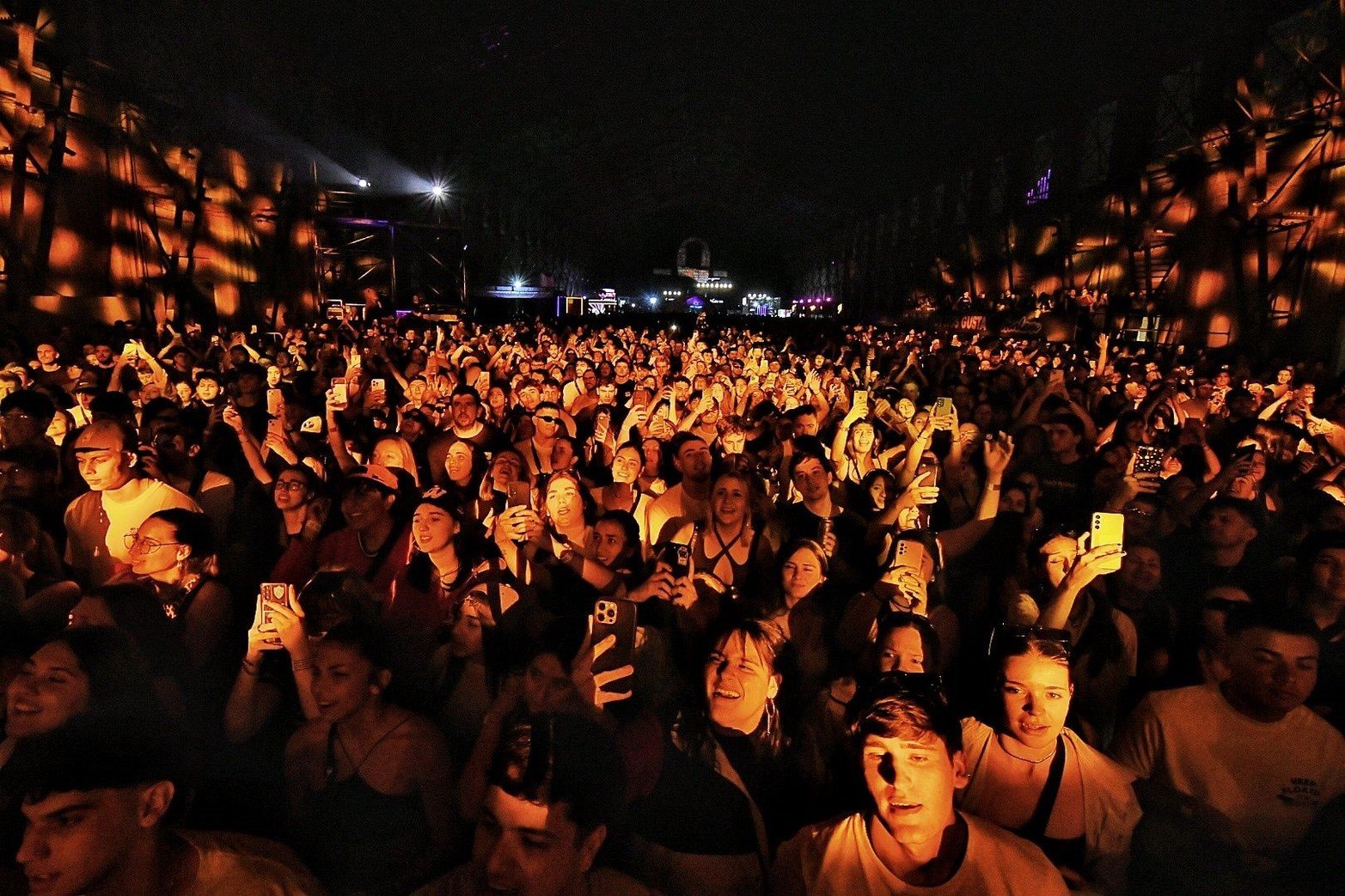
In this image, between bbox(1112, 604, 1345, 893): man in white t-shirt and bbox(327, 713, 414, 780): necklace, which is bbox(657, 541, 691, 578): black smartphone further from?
bbox(1112, 604, 1345, 893): man in white t-shirt

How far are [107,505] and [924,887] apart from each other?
4229mm

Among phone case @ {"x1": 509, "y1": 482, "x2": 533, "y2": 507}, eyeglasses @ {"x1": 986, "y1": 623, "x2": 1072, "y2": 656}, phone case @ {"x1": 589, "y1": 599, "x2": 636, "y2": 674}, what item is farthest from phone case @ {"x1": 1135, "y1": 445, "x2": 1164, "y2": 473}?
phone case @ {"x1": 589, "y1": 599, "x2": 636, "y2": 674}

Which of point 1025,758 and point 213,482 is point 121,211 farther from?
point 1025,758

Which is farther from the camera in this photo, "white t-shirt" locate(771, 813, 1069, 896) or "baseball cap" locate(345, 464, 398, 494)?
"baseball cap" locate(345, 464, 398, 494)

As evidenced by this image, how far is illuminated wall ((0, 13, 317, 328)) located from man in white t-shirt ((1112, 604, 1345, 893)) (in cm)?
1716

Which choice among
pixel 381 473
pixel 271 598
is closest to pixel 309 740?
pixel 271 598

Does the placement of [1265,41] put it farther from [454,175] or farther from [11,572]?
[454,175]

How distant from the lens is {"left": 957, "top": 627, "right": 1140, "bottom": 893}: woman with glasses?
94.2 inches

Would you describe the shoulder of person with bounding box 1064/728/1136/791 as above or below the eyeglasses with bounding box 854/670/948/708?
below


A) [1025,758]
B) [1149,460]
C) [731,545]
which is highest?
[1149,460]

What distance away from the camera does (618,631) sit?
2580 mm

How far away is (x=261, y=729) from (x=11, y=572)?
1614 millimetres

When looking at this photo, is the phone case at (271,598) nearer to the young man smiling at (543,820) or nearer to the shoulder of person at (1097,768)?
the young man smiling at (543,820)

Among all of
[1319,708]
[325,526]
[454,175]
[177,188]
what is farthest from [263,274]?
[1319,708]
